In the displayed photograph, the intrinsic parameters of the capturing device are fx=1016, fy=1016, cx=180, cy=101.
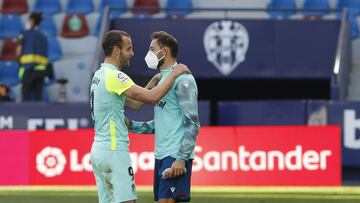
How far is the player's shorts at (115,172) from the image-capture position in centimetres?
643

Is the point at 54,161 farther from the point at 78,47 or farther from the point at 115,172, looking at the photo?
the point at 115,172

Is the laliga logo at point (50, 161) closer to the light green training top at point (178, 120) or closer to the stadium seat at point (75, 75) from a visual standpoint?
the stadium seat at point (75, 75)

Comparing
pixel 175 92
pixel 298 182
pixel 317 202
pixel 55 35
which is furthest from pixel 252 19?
pixel 175 92

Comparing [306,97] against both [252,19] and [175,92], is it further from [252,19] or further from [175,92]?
[175,92]

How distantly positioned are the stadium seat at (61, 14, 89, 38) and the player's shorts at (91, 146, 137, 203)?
35.2 ft

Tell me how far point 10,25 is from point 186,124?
1135cm

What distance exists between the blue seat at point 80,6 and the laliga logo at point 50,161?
209 inches

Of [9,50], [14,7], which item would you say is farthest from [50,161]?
[14,7]

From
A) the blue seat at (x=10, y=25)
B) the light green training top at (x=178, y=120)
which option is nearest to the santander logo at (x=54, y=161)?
the blue seat at (x=10, y=25)

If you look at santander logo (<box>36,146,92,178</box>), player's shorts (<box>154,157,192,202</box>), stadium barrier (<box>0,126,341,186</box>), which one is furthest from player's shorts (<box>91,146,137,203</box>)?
santander logo (<box>36,146,92,178</box>)

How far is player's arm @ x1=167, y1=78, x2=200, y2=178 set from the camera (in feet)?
21.0

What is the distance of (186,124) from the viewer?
6430 millimetres

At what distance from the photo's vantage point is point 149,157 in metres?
12.2

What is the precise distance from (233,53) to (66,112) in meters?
3.05
